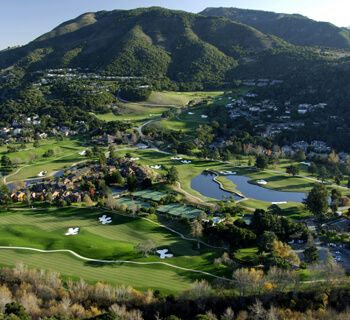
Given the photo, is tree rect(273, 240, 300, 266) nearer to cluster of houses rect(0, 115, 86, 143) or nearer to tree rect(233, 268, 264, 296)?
tree rect(233, 268, 264, 296)

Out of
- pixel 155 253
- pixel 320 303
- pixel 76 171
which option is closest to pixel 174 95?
pixel 76 171

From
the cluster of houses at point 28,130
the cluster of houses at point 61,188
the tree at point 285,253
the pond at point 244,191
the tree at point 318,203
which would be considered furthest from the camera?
the cluster of houses at point 28,130

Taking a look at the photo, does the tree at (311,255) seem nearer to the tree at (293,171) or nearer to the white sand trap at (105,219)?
the white sand trap at (105,219)

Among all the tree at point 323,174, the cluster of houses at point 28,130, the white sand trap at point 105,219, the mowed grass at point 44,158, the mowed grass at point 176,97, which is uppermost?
the mowed grass at point 176,97

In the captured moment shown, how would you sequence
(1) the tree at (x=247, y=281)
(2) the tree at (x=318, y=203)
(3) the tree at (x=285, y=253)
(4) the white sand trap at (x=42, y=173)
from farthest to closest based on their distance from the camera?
(4) the white sand trap at (x=42, y=173), (2) the tree at (x=318, y=203), (3) the tree at (x=285, y=253), (1) the tree at (x=247, y=281)

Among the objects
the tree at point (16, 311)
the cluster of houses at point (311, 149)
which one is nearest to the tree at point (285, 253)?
the tree at point (16, 311)

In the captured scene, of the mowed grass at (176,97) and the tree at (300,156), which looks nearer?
the tree at (300,156)

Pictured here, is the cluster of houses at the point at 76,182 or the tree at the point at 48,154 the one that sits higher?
the tree at the point at 48,154

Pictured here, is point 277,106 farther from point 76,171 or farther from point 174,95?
point 76,171
